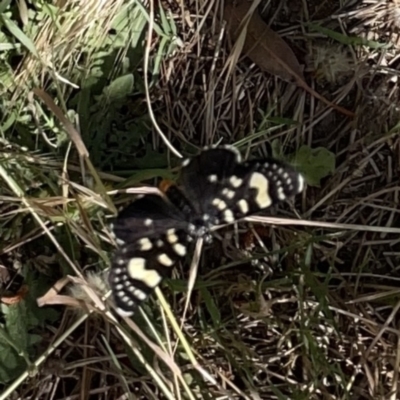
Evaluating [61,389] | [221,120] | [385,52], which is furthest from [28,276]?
[385,52]

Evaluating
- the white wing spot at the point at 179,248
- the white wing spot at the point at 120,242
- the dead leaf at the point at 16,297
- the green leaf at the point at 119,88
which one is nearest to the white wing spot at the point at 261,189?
the white wing spot at the point at 179,248

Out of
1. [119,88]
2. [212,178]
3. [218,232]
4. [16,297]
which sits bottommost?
[218,232]

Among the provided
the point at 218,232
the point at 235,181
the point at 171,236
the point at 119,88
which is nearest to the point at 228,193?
the point at 235,181

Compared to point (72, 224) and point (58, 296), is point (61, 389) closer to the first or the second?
point (58, 296)

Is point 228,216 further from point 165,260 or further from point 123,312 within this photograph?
point 123,312

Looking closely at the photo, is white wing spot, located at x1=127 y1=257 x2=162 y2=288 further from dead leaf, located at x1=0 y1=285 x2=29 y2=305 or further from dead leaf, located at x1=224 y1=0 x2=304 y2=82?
dead leaf, located at x1=224 y1=0 x2=304 y2=82

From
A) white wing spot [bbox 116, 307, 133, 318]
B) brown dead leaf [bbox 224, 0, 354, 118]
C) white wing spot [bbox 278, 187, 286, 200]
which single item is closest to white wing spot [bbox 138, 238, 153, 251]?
white wing spot [bbox 116, 307, 133, 318]
